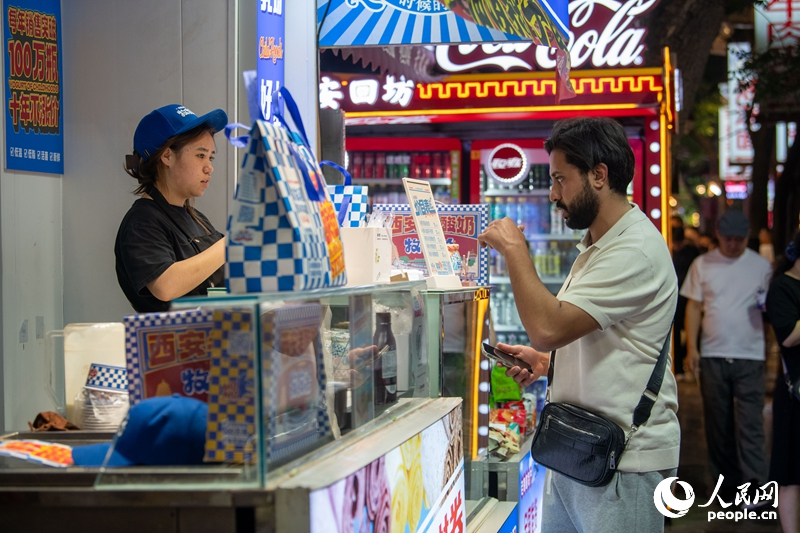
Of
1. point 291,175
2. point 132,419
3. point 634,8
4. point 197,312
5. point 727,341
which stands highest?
point 634,8

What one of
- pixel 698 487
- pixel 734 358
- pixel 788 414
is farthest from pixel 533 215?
pixel 788 414

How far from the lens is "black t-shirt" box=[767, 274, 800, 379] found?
5090 mm

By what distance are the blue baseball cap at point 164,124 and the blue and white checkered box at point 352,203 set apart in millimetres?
476

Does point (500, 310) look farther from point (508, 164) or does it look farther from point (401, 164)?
point (401, 164)

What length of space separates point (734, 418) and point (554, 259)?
210cm

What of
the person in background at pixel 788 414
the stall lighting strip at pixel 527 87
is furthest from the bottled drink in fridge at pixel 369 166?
the person in background at pixel 788 414

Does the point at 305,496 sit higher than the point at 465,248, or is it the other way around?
the point at 465,248

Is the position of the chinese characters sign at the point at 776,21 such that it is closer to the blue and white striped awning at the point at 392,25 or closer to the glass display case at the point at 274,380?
the blue and white striped awning at the point at 392,25

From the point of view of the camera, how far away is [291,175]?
1840mm

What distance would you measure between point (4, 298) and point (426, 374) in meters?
1.95

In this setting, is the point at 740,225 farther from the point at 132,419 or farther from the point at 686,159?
the point at 686,159

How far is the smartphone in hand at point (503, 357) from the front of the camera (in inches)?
125

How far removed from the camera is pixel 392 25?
4285 mm

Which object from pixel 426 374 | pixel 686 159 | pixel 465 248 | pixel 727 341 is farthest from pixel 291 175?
pixel 686 159
